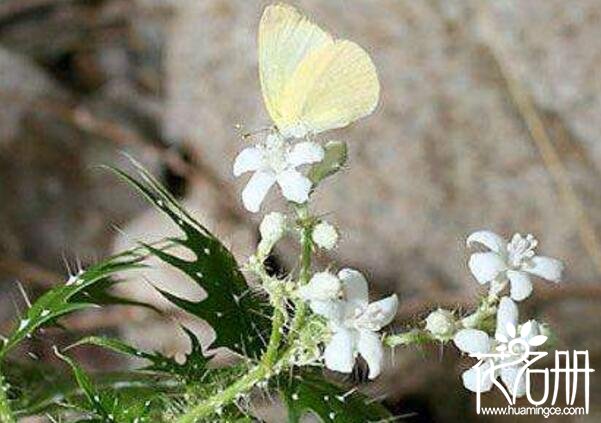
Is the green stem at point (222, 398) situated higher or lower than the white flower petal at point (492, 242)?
lower

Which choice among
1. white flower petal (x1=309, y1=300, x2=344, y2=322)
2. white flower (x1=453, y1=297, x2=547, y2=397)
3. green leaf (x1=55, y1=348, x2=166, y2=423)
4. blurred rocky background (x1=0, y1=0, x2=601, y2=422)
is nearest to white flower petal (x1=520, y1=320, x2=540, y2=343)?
white flower (x1=453, y1=297, x2=547, y2=397)

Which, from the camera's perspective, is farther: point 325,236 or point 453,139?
point 453,139

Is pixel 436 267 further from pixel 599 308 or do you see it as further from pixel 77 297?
pixel 77 297

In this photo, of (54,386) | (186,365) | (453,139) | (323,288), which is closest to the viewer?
(323,288)

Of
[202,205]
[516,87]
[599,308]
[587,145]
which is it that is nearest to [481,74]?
[516,87]

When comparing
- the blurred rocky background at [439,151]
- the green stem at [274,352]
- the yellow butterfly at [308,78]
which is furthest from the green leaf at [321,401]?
the blurred rocky background at [439,151]

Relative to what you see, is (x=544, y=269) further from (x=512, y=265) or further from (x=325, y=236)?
(x=325, y=236)

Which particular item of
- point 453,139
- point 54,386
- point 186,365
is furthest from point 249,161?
point 453,139

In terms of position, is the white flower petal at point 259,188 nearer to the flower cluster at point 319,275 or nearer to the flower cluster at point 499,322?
the flower cluster at point 319,275
